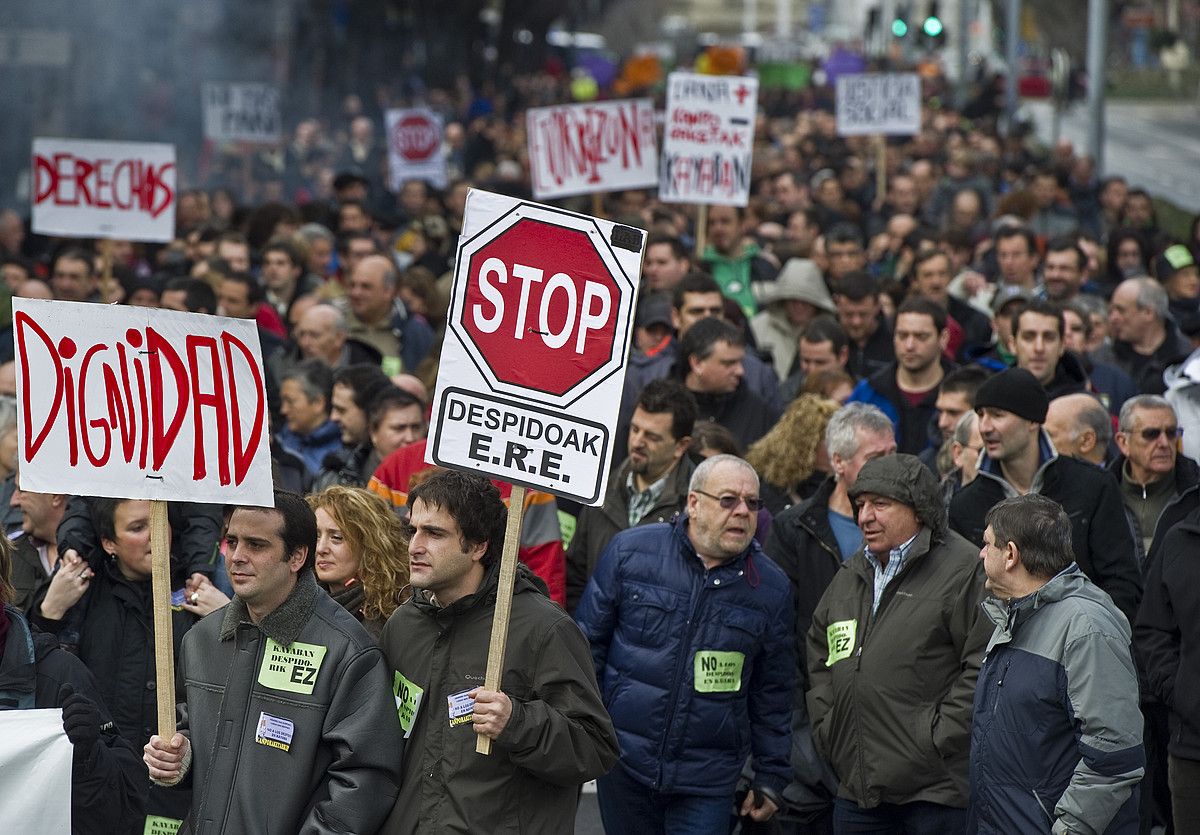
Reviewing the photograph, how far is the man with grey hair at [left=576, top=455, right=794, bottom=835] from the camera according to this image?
5656mm

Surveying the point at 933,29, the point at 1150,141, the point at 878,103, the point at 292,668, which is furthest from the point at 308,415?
the point at 1150,141

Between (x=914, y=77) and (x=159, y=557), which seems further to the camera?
(x=914, y=77)

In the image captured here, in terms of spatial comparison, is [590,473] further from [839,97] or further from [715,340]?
[839,97]

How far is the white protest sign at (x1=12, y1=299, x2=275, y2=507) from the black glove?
1.62 feet

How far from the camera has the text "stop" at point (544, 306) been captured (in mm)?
4719

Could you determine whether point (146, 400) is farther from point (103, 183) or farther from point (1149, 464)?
point (103, 183)

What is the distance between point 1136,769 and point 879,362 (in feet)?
15.9

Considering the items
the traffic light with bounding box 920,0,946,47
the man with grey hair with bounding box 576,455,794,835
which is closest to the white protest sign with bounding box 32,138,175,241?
the man with grey hair with bounding box 576,455,794,835

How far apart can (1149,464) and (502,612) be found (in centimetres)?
334

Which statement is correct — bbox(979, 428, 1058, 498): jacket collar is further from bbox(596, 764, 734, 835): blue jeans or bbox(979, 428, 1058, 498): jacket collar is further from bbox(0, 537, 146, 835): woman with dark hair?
bbox(0, 537, 146, 835): woman with dark hair

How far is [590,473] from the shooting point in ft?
15.4

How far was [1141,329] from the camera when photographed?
9.46 meters

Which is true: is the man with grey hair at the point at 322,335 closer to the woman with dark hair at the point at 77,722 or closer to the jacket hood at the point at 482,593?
the jacket hood at the point at 482,593

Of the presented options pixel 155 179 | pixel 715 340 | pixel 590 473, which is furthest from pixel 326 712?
pixel 155 179
